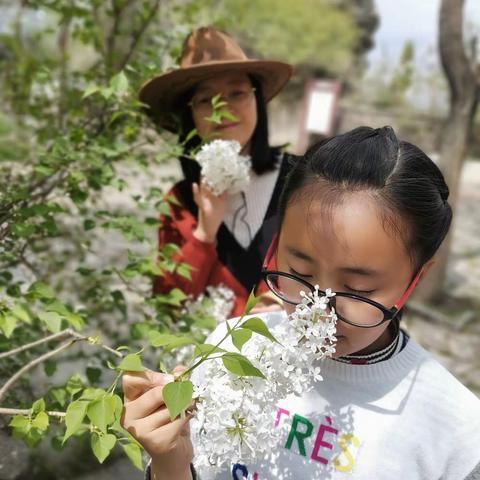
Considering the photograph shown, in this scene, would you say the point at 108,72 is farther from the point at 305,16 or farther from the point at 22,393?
the point at 305,16

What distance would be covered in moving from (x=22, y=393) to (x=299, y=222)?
52.4 inches

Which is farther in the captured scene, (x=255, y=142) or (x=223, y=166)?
(x=255, y=142)

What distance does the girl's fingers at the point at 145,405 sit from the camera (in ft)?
2.85

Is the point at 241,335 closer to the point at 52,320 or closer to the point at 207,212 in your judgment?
the point at 52,320

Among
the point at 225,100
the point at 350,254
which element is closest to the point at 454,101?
the point at 225,100

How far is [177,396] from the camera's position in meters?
0.74

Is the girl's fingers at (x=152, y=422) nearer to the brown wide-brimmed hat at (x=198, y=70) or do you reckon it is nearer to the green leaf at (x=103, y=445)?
the green leaf at (x=103, y=445)

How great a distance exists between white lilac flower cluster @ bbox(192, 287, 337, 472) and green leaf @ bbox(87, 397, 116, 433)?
132 mm

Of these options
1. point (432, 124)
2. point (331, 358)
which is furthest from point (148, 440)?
point (432, 124)

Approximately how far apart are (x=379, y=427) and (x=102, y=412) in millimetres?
546

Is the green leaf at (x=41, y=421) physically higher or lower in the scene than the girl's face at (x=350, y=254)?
lower

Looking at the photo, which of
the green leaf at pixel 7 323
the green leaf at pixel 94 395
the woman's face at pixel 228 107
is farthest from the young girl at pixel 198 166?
the green leaf at pixel 94 395

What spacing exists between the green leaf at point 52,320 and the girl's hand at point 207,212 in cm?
74

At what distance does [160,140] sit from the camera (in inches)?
86.3
